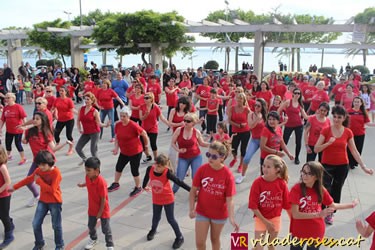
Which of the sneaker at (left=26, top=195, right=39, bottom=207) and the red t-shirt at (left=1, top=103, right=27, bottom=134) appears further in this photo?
the red t-shirt at (left=1, top=103, right=27, bottom=134)

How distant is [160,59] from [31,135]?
717 inches

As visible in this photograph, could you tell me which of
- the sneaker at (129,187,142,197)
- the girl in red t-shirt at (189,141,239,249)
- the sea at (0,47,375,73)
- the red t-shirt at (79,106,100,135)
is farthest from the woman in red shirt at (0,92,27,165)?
the sea at (0,47,375,73)

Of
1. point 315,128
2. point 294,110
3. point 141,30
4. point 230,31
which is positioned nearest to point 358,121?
point 294,110

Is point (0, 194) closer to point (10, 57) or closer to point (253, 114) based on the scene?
point (253, 114)

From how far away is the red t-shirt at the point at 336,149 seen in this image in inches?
198

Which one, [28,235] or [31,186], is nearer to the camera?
[28,235]

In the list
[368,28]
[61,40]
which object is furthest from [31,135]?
[61,40]

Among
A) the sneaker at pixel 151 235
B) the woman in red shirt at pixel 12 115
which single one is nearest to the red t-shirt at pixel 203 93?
the woman in red shirt at pixel 12 115

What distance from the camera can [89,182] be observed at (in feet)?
14.4

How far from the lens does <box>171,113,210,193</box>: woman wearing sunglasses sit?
564 cm

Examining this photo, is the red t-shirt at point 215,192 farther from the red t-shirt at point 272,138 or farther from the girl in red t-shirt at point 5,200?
the girl in red t-shirt at point 5,200

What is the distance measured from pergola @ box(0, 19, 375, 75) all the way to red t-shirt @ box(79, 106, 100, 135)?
42.9 ft

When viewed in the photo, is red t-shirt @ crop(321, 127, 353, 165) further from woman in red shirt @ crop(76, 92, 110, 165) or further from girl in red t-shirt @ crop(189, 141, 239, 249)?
woman in red shirt @ crop(76, 92, 110, 165)

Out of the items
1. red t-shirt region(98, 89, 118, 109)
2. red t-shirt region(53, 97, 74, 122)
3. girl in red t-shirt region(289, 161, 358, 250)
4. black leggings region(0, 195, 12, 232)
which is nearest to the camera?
girl in red t-shirt region(289, 161, 358, 250)
